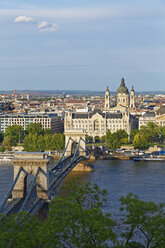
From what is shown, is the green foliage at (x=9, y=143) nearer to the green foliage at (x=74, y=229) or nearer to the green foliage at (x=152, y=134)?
the green foliage at (x=152, y=134)

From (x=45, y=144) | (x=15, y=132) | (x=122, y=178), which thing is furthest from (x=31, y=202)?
(x=15, y=132)

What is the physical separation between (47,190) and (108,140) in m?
28.5

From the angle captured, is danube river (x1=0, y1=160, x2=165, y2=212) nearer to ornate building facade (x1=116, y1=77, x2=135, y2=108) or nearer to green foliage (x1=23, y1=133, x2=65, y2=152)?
green foliage (x1=23, y1=133, x2=65, y2=152)

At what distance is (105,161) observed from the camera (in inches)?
1731

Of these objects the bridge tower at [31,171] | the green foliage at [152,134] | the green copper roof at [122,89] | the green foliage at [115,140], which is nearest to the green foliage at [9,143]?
the green foliage at [115,140]

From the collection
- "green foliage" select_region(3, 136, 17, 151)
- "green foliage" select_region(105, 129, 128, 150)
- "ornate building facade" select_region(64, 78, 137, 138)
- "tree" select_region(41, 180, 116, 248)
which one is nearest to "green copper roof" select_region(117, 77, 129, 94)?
"ornate building facade" select_region(64, 78, 137, 138)

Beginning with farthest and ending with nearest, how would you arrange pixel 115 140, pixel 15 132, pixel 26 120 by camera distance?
pixel 26 120, pixel 15 132, pixel 115 140

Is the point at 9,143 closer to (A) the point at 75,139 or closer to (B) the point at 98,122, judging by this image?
(A) the point at 75,139

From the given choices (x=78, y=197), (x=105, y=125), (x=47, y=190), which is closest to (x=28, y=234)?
(x=78, y=197)

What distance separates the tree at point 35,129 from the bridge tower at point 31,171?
33.3 m

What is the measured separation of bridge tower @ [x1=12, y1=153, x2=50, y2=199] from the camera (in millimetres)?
21797

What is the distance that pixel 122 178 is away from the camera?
32.4m

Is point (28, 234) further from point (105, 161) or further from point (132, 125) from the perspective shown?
point (132, 125)

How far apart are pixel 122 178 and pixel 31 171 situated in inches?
440
